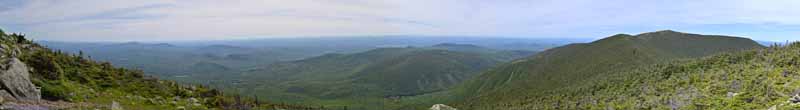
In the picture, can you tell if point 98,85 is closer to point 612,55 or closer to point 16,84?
point 16,84

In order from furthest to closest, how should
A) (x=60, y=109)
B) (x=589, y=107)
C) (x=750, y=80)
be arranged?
(x=589, y=107)
(x=750, y=80)
(x=60, y=109)

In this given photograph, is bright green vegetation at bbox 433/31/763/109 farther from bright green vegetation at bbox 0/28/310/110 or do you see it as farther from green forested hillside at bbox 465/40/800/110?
bright green vegetation at bbox 0/28/310/110

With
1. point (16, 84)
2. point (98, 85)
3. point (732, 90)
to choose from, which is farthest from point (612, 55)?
point (16, 84)

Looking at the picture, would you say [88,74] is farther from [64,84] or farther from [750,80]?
[750,80]

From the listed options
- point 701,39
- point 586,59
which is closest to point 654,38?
point 701,39

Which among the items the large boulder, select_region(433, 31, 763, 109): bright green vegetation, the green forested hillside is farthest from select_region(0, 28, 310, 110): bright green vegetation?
select_region(433, 31, 763, 109): bright green vegetation
